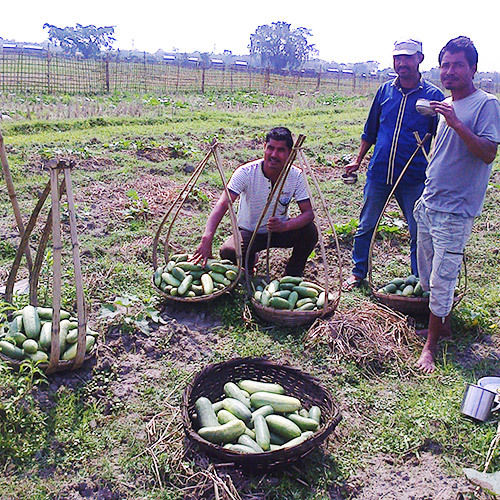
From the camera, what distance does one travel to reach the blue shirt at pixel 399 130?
4.25m

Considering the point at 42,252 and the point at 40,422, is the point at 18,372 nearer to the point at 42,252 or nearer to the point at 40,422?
the point at 40,422

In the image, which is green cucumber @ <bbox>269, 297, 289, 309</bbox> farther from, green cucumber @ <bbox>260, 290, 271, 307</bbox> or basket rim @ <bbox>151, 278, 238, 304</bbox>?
basket rim @ <bbox>151, 278, 238, 304</bbox>

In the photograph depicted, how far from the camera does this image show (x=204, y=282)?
422 centimetres

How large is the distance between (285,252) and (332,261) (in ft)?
1.70

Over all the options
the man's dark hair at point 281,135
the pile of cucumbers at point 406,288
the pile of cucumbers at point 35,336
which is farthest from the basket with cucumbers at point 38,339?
A: the pile of cucumbers at point 406,288

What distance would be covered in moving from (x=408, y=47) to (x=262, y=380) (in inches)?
110

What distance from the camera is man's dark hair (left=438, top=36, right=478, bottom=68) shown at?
3.25 metres

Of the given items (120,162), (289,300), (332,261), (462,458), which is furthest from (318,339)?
(120,162)

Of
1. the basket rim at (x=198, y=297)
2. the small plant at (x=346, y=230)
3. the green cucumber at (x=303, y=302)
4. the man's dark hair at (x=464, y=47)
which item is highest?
the man's dark hair at (x=464, y=47)

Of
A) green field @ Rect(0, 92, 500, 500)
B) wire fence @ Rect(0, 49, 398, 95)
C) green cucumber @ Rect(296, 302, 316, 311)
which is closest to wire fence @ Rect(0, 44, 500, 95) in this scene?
wire fence @ Rect(0, 49, 398, 95)

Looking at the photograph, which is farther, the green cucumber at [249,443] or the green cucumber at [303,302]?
the green cucumber at [303,302]

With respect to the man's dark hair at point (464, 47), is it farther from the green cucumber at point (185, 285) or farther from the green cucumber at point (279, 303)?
the green cucumber at point (185, 285)

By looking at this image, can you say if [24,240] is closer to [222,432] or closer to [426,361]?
[222,432]

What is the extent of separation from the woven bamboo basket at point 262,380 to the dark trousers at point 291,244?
1.50m
